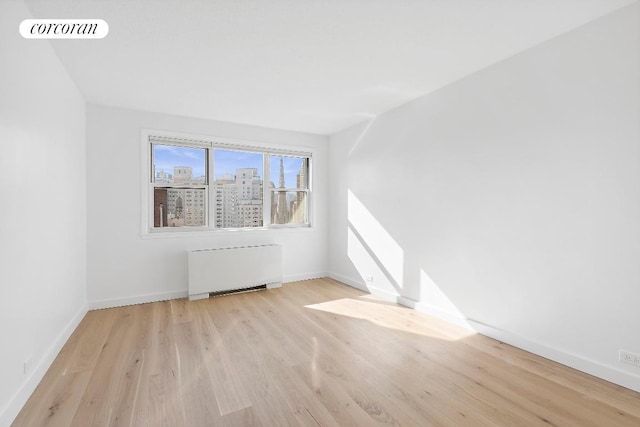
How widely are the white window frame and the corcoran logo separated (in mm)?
1781

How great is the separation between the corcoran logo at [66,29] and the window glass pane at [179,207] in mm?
2190

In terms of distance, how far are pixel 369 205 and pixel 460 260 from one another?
160cm

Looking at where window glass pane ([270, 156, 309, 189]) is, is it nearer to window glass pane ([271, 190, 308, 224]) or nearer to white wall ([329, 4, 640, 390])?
window glass pane ([271, 190, 308, 224])

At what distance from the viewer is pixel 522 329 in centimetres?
253

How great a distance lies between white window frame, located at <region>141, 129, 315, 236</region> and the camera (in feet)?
12.6

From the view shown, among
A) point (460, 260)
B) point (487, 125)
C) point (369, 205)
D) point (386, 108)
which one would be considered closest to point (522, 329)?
point (460, 260)

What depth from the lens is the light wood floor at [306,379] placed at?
172cm

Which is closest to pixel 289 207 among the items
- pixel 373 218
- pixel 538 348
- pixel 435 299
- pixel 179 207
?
pixel 373 218

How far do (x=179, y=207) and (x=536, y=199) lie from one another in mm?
Answer: 4345

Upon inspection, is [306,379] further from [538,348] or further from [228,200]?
[228,200]

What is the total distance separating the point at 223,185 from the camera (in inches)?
177

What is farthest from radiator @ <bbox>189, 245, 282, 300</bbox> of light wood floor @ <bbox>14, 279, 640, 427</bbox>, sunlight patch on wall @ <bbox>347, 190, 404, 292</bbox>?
sunlight patch on wall @ <bbox>347, 190, 404, 292</bbox>

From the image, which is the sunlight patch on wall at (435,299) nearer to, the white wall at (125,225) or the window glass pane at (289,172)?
the window glass pane at (289,172)

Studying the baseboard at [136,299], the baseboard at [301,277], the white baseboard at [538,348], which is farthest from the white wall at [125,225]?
the white baseboard at [538,348]
